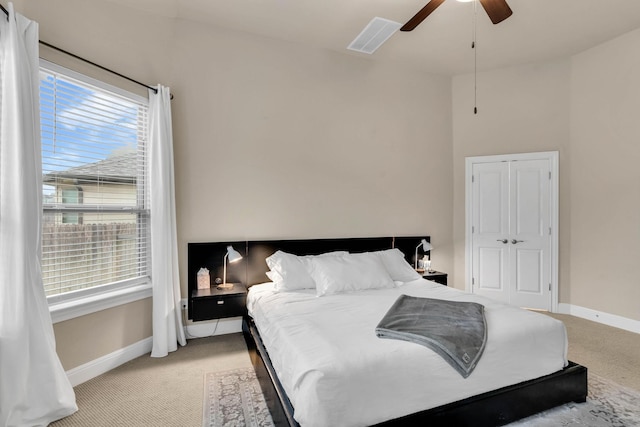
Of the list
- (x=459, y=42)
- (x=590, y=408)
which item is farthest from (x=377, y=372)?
(x=459, y=42)

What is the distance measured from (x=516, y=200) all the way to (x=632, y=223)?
1161mm

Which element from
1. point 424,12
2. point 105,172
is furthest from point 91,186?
point 424,12

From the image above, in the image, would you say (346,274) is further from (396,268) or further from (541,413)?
(541,413)

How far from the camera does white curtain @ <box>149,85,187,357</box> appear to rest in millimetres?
2965

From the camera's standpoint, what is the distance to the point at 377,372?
5.27 ft

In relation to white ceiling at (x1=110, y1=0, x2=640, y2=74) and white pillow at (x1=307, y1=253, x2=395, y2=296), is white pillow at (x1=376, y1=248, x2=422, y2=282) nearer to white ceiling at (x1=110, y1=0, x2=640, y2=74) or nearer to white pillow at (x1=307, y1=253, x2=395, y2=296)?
white pillow at (x1=307, y1=253, x2=395, y2=296)

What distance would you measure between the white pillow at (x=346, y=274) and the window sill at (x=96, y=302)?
1.56 metres

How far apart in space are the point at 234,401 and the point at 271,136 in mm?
2587

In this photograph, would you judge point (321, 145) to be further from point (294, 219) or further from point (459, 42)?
point (459, 42)

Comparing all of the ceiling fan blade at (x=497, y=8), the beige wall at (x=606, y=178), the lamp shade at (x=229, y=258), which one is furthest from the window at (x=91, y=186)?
the beige wall at (x=606, y=178)

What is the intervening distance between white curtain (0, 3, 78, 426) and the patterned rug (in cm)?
93

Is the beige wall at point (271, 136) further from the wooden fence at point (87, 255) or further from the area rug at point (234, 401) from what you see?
the area rug at point (234, 401)

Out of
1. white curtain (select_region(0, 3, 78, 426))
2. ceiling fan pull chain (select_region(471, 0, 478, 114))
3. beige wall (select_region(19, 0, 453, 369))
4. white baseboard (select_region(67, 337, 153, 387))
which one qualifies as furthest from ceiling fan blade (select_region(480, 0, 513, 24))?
white baseboard (select_region(67, 337, 153, 387))

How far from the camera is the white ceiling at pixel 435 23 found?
306 cm
